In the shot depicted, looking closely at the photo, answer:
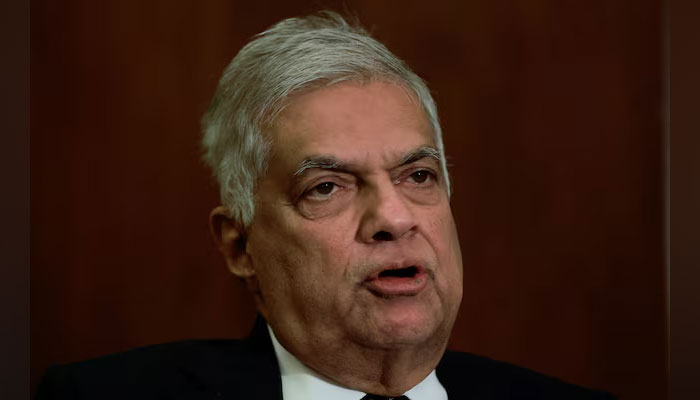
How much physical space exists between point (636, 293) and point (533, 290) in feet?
0.87

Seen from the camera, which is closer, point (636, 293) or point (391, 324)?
point (391, 324)

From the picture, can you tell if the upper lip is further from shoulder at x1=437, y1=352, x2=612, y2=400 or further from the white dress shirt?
shoulder at x1=437, y1=352, x2=612, y2=400

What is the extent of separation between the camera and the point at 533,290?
224cm

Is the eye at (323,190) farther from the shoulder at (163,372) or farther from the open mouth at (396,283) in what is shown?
the shoulder at (163,372)

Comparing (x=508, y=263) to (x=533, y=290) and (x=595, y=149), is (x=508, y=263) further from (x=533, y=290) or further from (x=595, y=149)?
(x=595, y=149)

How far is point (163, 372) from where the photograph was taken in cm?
178

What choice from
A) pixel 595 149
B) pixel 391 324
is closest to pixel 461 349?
pixel 595 149

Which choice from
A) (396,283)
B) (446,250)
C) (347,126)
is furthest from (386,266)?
(347,126)

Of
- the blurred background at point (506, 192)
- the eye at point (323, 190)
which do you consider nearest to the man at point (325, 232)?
the eye at point (323, 190)

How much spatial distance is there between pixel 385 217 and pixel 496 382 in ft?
1.82

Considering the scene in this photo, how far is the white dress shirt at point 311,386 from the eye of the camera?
5.31 feet

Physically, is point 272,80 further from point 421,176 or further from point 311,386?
point 311,386

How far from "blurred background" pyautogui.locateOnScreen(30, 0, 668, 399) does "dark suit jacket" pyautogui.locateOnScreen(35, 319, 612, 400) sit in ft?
1.05

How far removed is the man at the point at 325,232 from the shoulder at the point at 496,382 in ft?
0.20
